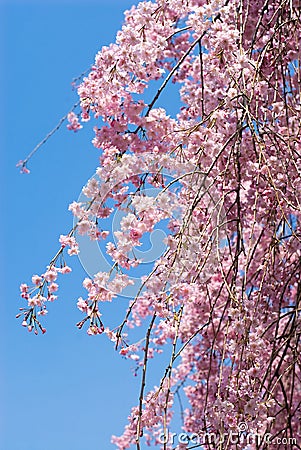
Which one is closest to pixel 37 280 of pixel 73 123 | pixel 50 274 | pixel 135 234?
pixel 50 274

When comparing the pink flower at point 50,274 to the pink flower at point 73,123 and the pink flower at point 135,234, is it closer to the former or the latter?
the pink flower at point 135,234

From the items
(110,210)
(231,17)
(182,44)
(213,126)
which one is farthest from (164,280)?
(182,44)

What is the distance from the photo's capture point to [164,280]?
1969 millimetres

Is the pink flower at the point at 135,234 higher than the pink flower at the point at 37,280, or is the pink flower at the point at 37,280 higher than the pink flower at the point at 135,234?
the pink flower at the point at 135,234

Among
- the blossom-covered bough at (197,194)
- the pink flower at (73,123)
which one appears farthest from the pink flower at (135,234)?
the pink flower at (73,123)

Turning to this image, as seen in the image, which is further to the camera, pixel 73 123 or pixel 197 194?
pixel 73 123

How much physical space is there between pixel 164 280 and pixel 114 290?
17 centimetres

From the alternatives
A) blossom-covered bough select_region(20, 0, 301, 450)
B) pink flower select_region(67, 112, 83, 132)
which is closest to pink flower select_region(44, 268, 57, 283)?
blossom-covered bough select_region(20, 0, 301, 450)

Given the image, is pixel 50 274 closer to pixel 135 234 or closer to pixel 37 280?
pixel 37 280

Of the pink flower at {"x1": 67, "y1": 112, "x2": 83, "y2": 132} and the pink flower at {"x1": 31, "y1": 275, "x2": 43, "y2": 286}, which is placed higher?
the pink flower at {"x1": 67, "y1": 112, "x2": 83, "y2": 132}

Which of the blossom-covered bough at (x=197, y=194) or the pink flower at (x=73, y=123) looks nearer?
the blossom-covered bough at (x=197, y=194)

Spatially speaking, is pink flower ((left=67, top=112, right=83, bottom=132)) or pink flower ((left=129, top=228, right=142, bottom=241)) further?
pink flower ((left=67, top=112, right=83, bottom=132))

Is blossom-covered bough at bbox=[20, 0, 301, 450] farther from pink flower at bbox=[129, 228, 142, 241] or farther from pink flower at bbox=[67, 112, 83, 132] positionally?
pink flower at bbox=[67, 112, 83, 132]

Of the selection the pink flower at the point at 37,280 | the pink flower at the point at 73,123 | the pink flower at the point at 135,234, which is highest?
the pink flower at the point at 73,123
